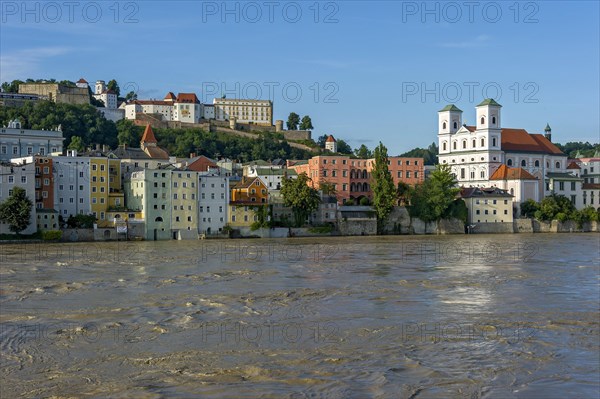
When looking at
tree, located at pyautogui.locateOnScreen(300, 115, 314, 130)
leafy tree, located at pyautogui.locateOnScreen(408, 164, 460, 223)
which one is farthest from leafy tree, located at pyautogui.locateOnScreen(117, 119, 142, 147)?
leafy tree, located at pyautogui.locateOnScreen(408, 164, 460, 223)

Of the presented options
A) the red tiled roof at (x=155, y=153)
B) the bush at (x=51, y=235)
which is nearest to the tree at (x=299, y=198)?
the red tiled roof at (x=155, y=153)

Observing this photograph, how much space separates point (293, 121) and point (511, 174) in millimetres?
55928

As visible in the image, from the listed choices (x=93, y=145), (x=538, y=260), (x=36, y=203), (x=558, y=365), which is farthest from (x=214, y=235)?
(x=558, y=365)

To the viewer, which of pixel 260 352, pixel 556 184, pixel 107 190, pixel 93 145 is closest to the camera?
pixel 260 352

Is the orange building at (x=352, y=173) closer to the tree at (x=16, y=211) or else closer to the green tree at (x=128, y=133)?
the tree at (x=16, y=211)

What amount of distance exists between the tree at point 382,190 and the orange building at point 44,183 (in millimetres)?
28544

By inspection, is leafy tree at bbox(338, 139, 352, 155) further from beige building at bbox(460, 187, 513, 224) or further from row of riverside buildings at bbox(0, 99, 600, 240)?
beige building at bbox(460, 187, 513, 224)

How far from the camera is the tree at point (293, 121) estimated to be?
130 metres

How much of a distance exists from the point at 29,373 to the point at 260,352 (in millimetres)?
A: 4975

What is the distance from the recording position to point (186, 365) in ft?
52.1

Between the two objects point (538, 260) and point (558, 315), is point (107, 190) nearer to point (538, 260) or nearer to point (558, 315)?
point (538, 260)

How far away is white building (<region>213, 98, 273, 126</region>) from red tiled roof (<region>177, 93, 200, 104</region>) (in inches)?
208

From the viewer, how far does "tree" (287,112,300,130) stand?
130000mm

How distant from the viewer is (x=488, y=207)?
75062 millimetres
